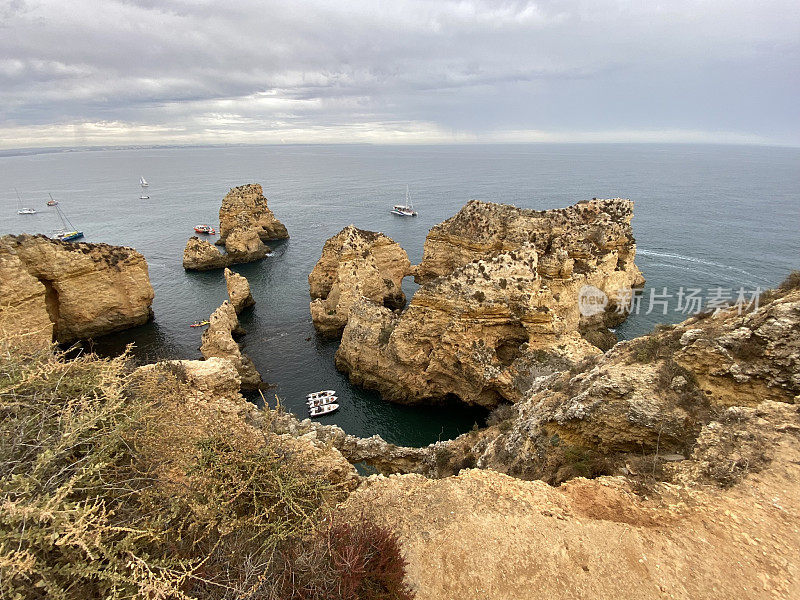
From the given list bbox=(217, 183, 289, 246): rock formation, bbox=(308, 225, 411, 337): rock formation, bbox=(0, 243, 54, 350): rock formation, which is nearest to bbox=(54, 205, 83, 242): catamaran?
bbox=(217, 183, 289, 246): rock formation

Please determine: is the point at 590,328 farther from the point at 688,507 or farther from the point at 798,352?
the point at 688,507

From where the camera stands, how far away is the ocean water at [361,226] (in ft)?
108

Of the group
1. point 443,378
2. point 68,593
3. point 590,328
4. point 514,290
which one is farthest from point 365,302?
point 68,593

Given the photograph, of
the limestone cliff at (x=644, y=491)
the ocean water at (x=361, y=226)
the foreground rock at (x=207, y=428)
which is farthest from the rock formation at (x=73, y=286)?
the limestone cliff at (x=644, y=491)

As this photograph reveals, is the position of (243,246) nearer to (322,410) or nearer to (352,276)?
(352,276)

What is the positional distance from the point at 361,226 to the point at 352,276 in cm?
4938

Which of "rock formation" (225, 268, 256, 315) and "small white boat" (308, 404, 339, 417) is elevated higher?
"rock formation" (225, 268, 256, 315)

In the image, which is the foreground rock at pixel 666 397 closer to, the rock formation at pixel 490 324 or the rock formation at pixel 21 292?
the rock formation at pixel 490 324

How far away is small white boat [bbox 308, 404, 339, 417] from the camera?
27.6 metres

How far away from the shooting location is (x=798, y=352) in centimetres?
1187

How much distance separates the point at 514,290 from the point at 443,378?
8293 millimetres
